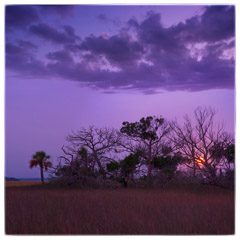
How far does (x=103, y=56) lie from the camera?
22.3 feet

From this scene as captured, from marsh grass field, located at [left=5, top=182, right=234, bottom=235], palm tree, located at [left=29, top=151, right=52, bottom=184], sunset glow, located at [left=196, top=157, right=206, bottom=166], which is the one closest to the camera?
marsh grass field, located at [left=5, top=182, right=234, bottom=235]

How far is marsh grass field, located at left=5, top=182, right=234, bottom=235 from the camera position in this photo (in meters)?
4.80

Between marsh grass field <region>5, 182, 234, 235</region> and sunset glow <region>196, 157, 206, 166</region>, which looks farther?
sunset glow <region>196, 157, 206, 166</region>

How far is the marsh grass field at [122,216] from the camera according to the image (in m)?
4.80

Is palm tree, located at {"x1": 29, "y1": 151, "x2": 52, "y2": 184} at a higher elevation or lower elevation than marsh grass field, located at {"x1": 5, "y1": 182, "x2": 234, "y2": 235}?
higher

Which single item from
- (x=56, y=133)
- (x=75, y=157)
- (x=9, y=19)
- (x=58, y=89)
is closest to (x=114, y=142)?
(x=75, y=157)

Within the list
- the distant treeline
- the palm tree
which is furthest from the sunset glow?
the palm tree

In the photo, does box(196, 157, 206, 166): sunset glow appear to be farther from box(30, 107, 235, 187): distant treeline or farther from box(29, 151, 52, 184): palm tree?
box(29, 151, 52, 184): palm tree

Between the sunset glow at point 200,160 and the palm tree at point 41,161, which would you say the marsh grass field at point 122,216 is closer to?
the palm tree at point 41,161

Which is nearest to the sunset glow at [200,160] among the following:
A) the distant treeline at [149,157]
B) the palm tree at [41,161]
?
the distant treeline at [149,157]

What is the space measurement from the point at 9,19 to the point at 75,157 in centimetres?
483

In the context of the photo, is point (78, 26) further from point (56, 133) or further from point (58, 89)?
point (56, 133)

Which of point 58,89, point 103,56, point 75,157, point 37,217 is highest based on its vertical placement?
point 103,56

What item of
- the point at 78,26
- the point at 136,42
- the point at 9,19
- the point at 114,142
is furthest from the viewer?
the point at 114,142
